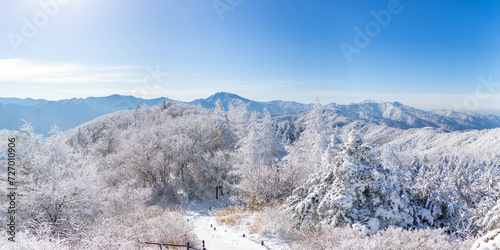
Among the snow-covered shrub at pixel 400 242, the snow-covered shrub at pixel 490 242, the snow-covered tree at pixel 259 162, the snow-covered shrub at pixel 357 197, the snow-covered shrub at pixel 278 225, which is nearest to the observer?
the snow-covered shrub at pixel 490 242

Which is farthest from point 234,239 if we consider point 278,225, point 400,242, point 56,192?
point 56,192

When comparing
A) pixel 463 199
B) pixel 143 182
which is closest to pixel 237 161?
pixel 143 182

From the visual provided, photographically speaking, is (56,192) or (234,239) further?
(234,239)

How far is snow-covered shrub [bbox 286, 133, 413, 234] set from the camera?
9030 millimetres

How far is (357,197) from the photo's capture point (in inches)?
380

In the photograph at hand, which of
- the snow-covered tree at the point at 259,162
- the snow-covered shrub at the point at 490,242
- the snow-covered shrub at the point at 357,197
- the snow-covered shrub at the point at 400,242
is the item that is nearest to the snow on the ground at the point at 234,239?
the snow-covered shrub at the point at 357,197

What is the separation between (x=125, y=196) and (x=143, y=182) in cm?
961

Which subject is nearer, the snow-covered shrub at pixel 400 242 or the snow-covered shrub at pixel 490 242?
the snow-covered shrub at pixel 490 242

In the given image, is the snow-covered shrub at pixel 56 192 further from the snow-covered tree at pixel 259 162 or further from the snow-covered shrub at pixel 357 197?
the snow-covered tree at pixel 259 162

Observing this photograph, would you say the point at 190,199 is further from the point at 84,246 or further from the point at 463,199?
the point at 463,199

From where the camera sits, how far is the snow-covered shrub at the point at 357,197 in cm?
903

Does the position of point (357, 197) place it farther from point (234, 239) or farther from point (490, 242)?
point (234, 239)

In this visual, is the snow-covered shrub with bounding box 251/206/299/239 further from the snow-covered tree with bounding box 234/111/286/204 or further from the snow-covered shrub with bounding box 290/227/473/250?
the snow-covered tree with bounding box 234/111/286/204

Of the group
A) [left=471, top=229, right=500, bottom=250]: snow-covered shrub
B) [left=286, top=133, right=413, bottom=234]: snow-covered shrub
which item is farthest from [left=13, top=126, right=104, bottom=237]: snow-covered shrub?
[left=471, top=229, right=500, bottom=250]: snow-covered shrub
